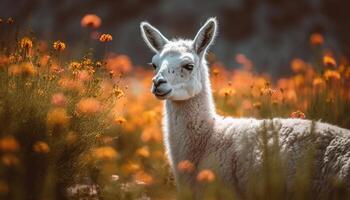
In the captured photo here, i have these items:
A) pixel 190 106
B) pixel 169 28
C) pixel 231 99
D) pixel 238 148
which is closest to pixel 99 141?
pixel 190 106

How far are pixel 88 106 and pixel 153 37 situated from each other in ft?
4.56

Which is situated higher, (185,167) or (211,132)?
(211,132)

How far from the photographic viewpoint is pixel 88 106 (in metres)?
5.20

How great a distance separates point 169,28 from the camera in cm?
1808

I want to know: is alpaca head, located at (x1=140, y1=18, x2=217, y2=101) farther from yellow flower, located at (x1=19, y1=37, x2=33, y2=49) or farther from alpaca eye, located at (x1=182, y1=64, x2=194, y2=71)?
yellow flower, located at (x1=19, y1=37, x2=33, y2=49)

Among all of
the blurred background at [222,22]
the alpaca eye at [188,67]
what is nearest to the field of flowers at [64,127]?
the alpaca eye at [188,67]

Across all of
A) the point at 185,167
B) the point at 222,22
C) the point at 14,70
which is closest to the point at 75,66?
the point at 14,70

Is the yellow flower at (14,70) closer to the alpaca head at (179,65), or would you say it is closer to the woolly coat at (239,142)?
the alpaca head at (179,65)

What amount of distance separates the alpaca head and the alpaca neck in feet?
0.40

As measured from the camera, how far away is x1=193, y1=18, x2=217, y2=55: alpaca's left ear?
600 centimetres

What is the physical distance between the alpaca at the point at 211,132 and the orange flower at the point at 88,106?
1.78 feet

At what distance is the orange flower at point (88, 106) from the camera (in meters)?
5.21

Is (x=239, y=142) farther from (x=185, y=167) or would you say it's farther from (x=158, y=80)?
(x=158, y=80)

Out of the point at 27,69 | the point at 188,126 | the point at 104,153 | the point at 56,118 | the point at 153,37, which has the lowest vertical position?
the point at 104,153
